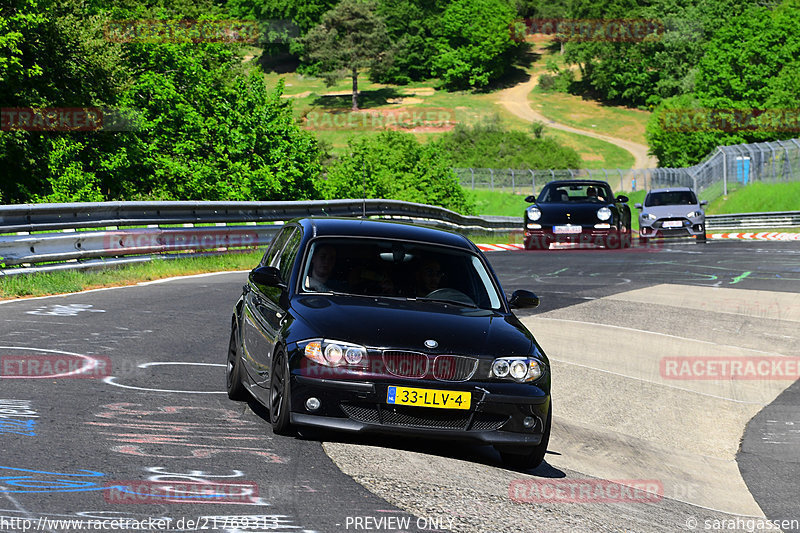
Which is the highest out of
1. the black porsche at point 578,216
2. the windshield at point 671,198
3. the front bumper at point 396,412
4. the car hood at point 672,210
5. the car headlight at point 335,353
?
the car headlight at point 335,353

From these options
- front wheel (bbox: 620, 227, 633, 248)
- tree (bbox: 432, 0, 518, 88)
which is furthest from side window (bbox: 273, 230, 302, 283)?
tree (bbox: 432, 0, 518, 88)

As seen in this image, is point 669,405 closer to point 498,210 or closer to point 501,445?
point 501,445

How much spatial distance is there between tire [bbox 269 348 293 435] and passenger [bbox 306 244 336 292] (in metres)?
0.74

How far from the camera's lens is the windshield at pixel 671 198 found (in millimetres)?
31328

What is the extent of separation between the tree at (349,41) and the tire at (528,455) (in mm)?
127942

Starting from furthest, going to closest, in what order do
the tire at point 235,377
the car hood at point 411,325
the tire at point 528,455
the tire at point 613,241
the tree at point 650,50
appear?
the tree at point 650,50 → the tire at point 613,241 → the tire at point 235,377 → the tire at point 528,455 → the car hood at point 411,325

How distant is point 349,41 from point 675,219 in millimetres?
110400

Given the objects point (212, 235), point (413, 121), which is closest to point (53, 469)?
point (212, 235)

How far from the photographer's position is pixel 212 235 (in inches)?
837
